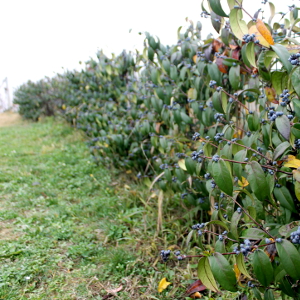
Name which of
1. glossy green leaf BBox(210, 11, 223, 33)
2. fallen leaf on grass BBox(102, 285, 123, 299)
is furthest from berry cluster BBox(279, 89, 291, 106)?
fallen leaf on grass BBox(102, 285, 123, 299)

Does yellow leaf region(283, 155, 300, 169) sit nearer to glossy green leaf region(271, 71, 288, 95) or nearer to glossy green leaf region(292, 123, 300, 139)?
glossy green leaf region(292, 123, 300, 139)

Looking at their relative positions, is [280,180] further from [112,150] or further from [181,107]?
[112,150]

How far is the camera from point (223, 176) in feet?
3.89

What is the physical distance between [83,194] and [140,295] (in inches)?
74.4

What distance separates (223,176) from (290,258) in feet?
1.20

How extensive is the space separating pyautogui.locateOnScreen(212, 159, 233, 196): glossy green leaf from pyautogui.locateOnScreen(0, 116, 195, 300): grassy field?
1.14m

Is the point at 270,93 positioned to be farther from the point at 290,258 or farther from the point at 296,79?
the point at 290,258

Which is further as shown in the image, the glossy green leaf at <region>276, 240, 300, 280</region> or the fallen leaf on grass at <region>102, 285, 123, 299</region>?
the fallen leaf on grass at <region>102, 285, 123, 299</region>

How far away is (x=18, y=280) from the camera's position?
80.3 inches

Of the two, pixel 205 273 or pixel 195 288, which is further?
pixel 195 288

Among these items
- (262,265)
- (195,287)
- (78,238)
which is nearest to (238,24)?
(262,265)

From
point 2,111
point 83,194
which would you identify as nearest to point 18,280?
point 83,194

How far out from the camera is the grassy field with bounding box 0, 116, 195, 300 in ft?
6.72

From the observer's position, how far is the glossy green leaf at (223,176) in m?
1.19
